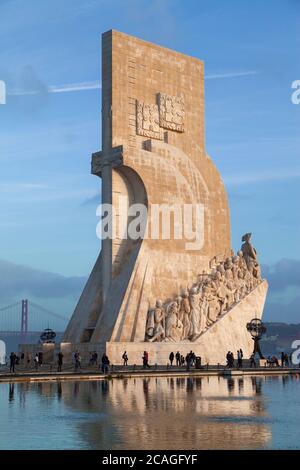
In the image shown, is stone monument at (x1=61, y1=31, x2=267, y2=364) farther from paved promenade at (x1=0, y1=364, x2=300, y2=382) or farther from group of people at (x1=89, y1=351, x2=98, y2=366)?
paved promenade at (x1=0, y1=364, x2=300, y2=382)

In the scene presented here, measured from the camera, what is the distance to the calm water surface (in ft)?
22.1

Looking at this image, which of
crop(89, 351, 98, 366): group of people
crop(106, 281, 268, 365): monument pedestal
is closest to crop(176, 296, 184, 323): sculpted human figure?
crop(106, 281, 268, 365): monument pedestal

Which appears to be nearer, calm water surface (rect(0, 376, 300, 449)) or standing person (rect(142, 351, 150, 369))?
calm water surface (rect(0, 376, 300, 449))

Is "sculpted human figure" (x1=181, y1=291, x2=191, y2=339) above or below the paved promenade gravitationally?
above

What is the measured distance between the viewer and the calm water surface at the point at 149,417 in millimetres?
6723

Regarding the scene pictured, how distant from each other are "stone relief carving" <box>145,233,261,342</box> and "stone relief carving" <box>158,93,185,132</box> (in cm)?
434

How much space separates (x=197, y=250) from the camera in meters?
23.8

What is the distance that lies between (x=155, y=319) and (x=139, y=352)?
126cm

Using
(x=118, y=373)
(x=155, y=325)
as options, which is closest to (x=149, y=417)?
(x=118, y=373)

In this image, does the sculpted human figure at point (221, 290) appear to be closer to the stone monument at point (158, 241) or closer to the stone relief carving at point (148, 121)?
the stone monument at point (158, 241)

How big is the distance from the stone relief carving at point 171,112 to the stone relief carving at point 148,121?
25 centimetres
